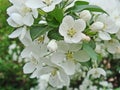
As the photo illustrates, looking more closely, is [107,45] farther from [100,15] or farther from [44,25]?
[44,25]

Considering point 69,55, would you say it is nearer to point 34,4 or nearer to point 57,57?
point 57,57

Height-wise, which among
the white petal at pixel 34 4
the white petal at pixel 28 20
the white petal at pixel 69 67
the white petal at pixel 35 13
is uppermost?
the white petal at pixel 34 4

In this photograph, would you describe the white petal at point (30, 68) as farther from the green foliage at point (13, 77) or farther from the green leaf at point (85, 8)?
the green foliage at point (13, 77)

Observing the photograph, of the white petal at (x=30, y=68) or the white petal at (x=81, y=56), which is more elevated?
the white petal at (x=81, y=56)

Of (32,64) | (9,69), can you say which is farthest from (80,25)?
(9,69)

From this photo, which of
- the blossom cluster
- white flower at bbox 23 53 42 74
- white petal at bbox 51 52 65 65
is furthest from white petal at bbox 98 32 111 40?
white flower at bbox 23 53 42 74

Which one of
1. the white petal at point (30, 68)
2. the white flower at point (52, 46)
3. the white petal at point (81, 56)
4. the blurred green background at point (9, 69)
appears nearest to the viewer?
the white flower at point (52, 46)

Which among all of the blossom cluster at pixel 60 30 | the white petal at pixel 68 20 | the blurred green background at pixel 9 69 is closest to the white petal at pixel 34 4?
the blossom cluster at pixel 60 30
